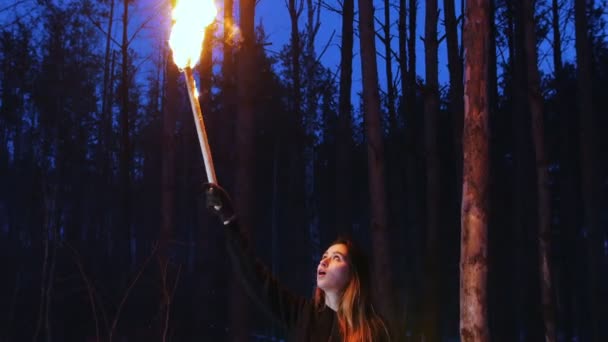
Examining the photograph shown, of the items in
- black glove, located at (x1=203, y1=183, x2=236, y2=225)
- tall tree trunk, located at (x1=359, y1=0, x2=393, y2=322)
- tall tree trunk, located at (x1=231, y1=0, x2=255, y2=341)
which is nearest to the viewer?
black glove, located at (x1=203, y1=183, x2=236, y2=225)

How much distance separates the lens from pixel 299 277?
26.6 m

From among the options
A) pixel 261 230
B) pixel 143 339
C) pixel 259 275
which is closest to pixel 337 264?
pixel 259 275

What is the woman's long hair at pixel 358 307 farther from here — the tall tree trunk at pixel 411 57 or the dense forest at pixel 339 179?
the tall tree trunk at pixel 411 57

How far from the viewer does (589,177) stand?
1470cm

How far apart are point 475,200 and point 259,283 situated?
13.8 ft

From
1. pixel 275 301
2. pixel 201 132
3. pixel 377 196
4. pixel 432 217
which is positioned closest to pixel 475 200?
pixel 377 196

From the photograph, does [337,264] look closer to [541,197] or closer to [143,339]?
[541,197]

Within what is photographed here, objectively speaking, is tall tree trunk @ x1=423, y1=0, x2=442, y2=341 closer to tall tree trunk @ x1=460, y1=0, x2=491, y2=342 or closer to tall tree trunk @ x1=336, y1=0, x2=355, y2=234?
tall tree trunk @ x1=336, y1=0, x2=355, y2=234

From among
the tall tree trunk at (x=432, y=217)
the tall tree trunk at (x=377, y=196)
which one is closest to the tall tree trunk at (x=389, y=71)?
the tall tree trunk at (x=432, y=217)

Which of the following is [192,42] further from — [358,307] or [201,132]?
[358,307]

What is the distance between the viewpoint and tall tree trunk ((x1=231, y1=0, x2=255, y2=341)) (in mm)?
9945

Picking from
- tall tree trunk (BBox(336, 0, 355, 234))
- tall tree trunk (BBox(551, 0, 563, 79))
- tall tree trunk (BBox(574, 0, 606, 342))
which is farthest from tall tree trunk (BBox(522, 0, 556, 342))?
tall tree trunk (BBox(551, 0, 563, 79))

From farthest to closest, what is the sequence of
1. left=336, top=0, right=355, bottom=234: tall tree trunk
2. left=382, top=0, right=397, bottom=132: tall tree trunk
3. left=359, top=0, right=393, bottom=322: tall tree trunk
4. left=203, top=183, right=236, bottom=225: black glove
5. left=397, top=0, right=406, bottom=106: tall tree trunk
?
left=382, top=0, right=397, bottom=132: tall tree trunk
left=397, top=0, right=406, bottom=106: tall tree trunk
left=336, top=0, right=355, bottom=234: tall tree trunk
left=359, top=0, right=393, bottom=322: tall tree trunk
left=203, top=183, right=236, bottom=225: black glove

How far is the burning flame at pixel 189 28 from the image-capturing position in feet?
10.3
